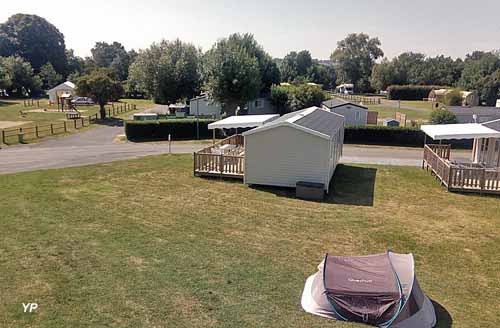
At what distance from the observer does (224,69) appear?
109 feet

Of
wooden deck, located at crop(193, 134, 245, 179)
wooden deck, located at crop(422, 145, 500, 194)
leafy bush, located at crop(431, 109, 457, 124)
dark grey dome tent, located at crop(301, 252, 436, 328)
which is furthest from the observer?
leafy bush, located at crop(431, 109, 457, 124)

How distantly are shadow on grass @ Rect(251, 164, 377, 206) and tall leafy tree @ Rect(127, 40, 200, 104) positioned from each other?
2463 cm

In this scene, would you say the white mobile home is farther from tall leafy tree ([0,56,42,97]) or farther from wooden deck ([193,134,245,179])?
tall leafy tree ([0,56,42,97])

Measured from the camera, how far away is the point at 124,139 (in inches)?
1137

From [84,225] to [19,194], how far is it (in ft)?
15.1

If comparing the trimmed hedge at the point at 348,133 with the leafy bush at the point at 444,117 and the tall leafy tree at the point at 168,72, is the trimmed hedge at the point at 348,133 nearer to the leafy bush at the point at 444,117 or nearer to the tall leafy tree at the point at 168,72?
the leafy bush at the point at 444,117

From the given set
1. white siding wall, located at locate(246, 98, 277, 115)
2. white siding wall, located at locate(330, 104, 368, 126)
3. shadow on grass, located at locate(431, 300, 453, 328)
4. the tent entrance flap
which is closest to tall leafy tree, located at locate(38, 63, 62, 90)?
white siding wall, located at locate(246, 98, 277, 115)

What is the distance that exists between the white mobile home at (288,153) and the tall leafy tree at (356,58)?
88.0m

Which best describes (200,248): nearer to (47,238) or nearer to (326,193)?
(47,238)

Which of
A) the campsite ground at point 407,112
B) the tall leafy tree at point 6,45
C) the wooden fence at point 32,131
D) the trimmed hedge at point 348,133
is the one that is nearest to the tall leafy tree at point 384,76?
the campsite ground at point 407,112

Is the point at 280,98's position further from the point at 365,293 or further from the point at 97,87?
the point at 365,293

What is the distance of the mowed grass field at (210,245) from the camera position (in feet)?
22.6

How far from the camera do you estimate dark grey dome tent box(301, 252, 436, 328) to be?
6.39 meters

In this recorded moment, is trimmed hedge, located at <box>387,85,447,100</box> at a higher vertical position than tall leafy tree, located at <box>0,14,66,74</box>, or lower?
lower
